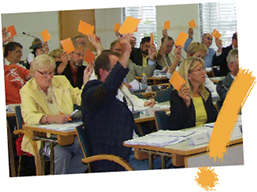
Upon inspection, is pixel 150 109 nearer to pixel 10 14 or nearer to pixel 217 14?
pixel 217 14

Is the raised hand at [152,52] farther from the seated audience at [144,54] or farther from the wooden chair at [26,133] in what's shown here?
the wooden chair at [26,133]

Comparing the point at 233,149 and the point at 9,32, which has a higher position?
the point at 9,32

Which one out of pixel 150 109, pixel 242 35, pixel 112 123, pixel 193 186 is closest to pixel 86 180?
pixel 112 123

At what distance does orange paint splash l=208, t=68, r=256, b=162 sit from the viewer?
3053 millimetres

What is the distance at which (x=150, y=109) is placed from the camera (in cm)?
390

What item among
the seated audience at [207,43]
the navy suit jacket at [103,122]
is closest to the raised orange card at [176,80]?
the seated audience at [207,43]

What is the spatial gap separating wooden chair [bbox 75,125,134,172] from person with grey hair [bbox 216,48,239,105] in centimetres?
96

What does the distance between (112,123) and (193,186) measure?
29.9 inches

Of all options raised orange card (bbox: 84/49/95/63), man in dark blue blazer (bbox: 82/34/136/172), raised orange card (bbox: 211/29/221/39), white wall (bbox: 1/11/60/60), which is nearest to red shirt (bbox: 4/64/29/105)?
white wall (bbox: 1/11/60/60)

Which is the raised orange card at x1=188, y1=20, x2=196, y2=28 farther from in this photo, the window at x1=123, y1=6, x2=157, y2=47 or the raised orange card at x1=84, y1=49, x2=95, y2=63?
the raised orange card at x1=84, y1=49, x2=95, y2=63

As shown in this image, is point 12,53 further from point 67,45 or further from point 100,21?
point 100,21

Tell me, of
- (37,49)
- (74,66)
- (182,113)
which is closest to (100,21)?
(74,66)

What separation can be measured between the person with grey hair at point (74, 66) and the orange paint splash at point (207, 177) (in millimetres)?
1267

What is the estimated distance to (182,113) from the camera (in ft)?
11.6
